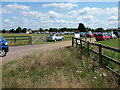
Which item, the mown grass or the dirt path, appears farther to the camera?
the dirt path

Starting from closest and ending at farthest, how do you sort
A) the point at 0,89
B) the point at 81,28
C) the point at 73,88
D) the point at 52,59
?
the point at 73,88 → the point at 0,89 → the point at 52,59 → the point at 81,28

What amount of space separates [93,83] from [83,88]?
0.54 m

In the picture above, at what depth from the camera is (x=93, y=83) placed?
14.5ft

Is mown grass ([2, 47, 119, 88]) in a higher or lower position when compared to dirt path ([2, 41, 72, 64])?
higher

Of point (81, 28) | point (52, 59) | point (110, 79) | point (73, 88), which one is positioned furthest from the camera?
point (81, 28)

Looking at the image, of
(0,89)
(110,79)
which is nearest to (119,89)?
(110,79)

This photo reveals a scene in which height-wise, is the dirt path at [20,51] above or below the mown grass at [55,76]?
below

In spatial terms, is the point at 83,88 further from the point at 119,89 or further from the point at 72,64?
the point at 72,64

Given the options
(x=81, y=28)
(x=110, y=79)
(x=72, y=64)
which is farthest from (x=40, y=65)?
(x=81, y=28)

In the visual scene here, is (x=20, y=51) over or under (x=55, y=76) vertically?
under

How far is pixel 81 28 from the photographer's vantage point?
3639 inches

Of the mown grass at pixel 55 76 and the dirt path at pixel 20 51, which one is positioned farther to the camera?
the dirt path at pixel 20 51

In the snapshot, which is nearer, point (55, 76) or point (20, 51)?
point (55, 76)

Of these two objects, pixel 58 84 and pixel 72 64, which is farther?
pixel 72 64
